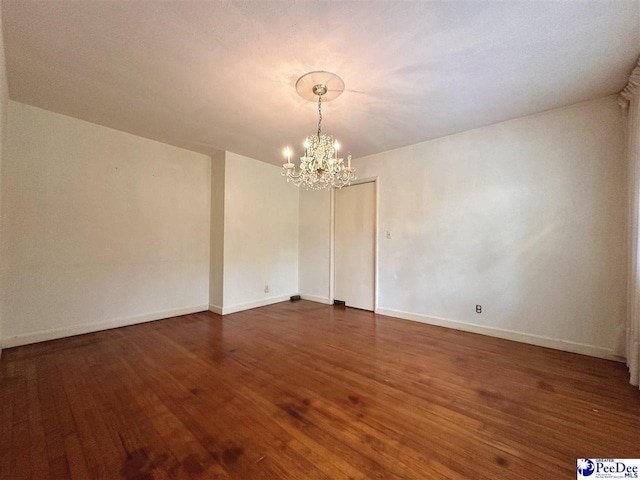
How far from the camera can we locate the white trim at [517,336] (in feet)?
8.20

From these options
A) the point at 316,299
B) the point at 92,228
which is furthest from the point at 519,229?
the point at 92,228

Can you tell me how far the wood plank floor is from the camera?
1289 mm

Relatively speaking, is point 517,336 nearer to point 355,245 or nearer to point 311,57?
point 355,245

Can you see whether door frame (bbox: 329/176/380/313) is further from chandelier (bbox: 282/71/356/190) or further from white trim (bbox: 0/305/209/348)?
white trim (bbox: 0/305/209/348)

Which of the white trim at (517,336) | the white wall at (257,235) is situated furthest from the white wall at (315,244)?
the white trim at (517,336)

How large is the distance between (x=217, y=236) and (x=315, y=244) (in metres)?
1.86

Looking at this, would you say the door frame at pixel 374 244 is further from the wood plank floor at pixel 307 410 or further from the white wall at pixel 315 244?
the wood plank floor at pixel 307 410

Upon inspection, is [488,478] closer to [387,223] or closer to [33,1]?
[387,223]

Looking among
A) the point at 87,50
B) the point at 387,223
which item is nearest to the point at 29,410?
the point at 87,50

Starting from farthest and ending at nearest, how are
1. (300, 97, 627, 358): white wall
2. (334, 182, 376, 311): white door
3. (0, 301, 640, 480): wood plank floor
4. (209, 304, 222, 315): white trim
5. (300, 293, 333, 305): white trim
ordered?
1. (300, 293, 333, 305): white trim
2. (334, 182, 376, 311): white door
3. (209, 304, 222, 315): white trim
4. (300, 97, 627, 358): white wall
5. (0, 301, 640, 480): wood plank floor

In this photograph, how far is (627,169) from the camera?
233cm

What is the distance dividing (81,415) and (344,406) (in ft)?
5.87

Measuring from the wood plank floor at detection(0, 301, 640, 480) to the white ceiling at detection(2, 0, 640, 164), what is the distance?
2.63 m

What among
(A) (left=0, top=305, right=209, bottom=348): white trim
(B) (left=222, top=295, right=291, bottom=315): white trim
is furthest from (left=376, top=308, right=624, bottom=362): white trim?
(A) (left=0, top=305, right=209, bottom=348): white trim
